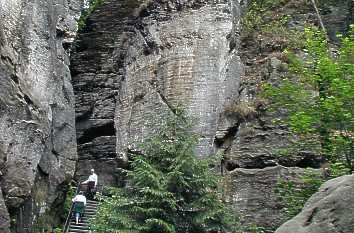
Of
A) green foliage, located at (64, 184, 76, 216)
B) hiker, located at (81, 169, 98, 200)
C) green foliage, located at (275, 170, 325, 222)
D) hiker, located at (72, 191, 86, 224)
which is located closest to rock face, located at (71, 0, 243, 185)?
hiker, located at (81, 169, 98, 200)

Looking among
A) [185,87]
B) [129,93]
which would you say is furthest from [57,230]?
[185,87]

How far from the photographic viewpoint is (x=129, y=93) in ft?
70.4

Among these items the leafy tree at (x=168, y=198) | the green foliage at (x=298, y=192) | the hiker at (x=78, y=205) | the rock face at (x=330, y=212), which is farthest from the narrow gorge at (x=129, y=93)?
the rock face at (x=330, y=212)

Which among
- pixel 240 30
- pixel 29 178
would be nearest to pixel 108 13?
pixel 240 30

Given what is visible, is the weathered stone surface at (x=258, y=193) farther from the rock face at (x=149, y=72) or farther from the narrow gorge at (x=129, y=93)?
the rock face at (x=149, y=72)

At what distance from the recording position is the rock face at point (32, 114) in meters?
16.6

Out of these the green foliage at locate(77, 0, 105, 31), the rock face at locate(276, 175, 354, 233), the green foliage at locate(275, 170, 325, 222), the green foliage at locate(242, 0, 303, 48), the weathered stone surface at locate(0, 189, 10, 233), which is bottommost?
the weathered stone surface at locate(0, 189, 10, 233)

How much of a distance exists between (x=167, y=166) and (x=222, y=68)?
671cm

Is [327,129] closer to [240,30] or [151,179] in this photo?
[151,179]

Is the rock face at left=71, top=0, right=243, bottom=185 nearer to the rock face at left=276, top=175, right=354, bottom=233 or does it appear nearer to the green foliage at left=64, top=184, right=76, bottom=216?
the green foliage at left=64, top=184, right=76, bottom=216

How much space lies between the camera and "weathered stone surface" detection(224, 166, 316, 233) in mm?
17031

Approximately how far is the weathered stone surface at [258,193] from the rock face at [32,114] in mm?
4794

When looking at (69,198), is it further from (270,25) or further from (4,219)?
(270,25)

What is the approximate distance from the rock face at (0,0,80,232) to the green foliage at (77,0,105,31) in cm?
406
